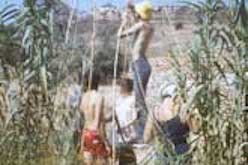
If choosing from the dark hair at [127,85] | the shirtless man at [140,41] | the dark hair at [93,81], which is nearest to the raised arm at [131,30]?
the shirtless man at [140,41]

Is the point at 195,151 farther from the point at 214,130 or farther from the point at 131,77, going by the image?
the point at 131,77

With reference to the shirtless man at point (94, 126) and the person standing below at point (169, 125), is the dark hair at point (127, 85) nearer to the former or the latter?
the shirtless man at point (94, 126)

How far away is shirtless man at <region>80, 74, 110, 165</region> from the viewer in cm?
590

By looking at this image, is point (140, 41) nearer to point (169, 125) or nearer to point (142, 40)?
point (142, 40)

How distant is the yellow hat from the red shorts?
0.81 m

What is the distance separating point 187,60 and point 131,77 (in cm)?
270

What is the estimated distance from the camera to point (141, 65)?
6652mm

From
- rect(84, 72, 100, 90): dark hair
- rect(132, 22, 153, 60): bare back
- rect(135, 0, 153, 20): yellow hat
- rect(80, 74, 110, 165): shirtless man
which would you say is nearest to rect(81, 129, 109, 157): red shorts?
rect(80, 74, 110, 165): shirtless man

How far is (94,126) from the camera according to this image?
6.47 metres

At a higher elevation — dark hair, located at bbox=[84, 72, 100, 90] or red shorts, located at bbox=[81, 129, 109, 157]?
dark hair, located at bbox=[84, 72, 100, 90]

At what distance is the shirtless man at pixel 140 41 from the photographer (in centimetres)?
542

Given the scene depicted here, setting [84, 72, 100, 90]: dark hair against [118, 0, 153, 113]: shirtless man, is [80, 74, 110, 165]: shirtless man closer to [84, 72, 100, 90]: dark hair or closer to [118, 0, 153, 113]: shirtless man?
[84, 72, 100, 90]: dark hair

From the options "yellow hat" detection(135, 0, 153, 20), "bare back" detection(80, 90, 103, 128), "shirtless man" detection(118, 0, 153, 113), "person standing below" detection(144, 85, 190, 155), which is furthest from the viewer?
"bare back" detection(80, 90, 103, 128)

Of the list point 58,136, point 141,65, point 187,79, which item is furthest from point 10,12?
point 141,65
